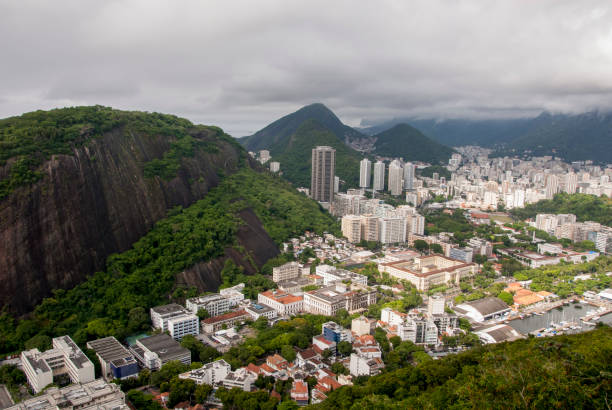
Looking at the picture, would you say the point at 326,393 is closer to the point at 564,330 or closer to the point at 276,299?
the point at 276,299

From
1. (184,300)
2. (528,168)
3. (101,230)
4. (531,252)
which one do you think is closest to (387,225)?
(531,252)

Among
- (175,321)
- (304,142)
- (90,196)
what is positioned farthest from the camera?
(304,142)

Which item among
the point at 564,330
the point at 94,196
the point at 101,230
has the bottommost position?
the point at 564,330

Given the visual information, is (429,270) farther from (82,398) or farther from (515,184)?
(515,184)

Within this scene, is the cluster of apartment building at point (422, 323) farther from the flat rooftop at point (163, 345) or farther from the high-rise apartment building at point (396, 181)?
the high-rise apartment building at point (396, 181)

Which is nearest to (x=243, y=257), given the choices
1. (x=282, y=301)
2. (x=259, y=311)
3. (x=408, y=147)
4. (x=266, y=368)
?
(x=282, y=301)

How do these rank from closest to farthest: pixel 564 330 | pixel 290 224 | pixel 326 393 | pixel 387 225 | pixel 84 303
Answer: pixel 326 393, pixel 84 303, pixel 564 330, pixel 290 224, pixel 387 225
